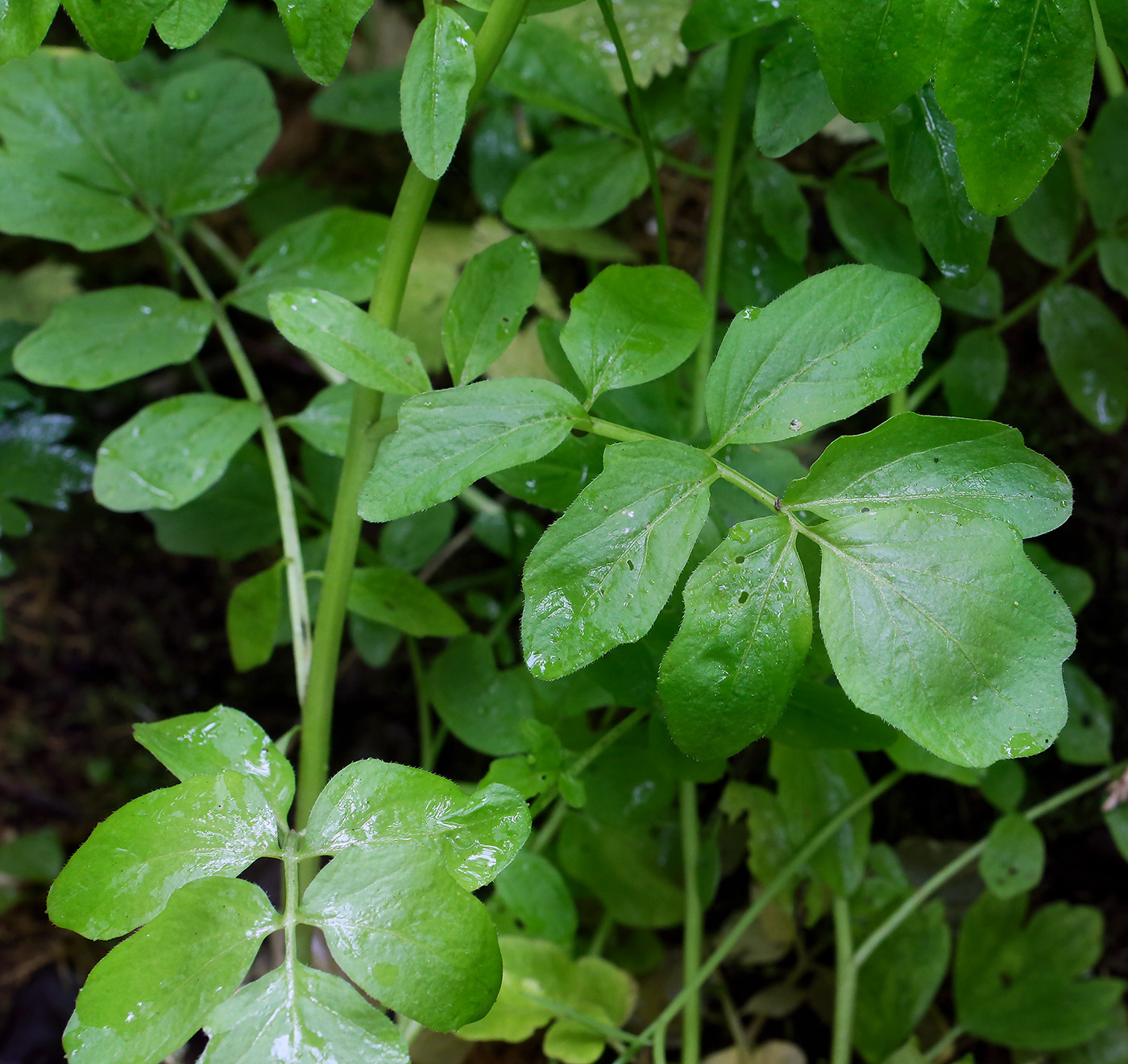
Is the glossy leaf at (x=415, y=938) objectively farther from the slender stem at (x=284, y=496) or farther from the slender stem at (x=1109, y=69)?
the slender stem at (x=1109, y=69)

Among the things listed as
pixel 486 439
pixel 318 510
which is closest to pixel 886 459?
pixel 486 439

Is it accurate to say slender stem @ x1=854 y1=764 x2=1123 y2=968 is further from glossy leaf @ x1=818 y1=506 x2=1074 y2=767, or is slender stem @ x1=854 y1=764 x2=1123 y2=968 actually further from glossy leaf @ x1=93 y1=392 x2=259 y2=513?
glossy leaf @ x1=93 y1=392 x2=259 y2=513

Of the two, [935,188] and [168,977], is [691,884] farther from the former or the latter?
[935,188]

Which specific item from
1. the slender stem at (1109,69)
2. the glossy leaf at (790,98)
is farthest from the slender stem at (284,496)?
the slender stem at (1109,69)

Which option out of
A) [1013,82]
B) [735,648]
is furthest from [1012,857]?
[1013,82]

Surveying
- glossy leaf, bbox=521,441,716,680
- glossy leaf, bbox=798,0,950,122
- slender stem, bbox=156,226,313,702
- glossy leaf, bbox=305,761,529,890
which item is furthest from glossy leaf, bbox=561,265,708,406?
slender stem, bbox=156,226,313,702
